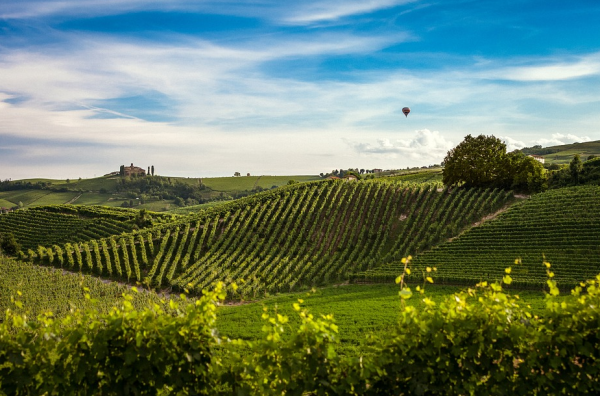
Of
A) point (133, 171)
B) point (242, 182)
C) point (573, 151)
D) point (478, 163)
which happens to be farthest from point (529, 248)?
point (133, 171)

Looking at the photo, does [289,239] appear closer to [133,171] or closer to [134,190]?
[134,190]

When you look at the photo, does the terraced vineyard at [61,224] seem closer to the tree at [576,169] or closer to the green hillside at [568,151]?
the tree at [576,169]

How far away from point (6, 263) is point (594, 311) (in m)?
46.6

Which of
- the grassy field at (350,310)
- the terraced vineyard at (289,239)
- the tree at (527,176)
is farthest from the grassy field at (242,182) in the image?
the grassy field at (350,310)

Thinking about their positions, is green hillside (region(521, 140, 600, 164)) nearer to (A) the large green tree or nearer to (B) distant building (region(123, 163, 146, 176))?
(A) the large green tree

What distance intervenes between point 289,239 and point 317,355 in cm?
3922

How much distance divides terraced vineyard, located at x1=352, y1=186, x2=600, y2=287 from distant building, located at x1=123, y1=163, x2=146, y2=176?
16585 centimetres

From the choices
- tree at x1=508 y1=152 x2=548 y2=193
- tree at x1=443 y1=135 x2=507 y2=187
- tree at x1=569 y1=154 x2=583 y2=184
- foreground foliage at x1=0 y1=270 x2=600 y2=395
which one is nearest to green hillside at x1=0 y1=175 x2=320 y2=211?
tree at x1=443 y1=135 x2=507 y2=187

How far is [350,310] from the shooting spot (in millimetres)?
23797

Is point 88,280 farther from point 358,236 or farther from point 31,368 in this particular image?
point 31,368

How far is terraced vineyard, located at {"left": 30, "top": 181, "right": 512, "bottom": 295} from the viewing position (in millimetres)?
38594

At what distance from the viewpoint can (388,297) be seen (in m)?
27.5

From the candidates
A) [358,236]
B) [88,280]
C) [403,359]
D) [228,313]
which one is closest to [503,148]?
[358,236]

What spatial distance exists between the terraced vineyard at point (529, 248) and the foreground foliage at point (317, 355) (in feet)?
77.3
